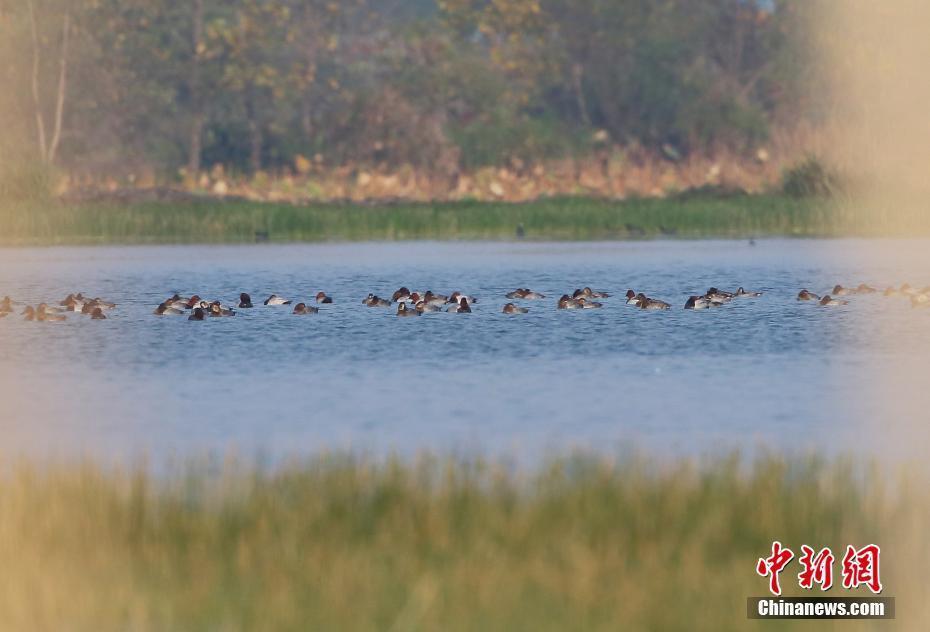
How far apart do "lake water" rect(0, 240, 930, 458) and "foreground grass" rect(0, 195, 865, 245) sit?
29.6 feet

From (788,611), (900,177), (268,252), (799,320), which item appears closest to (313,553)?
(788,611)

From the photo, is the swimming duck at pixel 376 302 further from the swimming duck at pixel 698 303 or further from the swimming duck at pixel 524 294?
the swimming duck at pixel 698 303

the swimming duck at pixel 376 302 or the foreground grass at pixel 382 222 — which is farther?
the foreground grass at pixel 382 222

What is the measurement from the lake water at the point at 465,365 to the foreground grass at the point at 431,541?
1913 mm

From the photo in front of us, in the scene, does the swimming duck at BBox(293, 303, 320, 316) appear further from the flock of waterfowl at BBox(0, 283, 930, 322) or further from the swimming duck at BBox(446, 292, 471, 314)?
the swimming duck at BBox(446, 292, 471, 314)

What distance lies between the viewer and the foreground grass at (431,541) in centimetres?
988

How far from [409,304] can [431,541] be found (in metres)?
17.0

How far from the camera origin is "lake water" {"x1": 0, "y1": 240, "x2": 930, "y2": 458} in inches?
633

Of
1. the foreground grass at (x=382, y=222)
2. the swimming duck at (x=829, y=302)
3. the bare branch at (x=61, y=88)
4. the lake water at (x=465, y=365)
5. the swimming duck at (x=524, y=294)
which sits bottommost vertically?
the lake water at (x=465, y=365)

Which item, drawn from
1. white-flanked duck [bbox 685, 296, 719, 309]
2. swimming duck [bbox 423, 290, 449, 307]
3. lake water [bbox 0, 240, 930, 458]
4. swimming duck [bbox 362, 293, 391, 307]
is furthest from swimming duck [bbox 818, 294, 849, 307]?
swimming duck [bbox 362, 293, 391, 307]

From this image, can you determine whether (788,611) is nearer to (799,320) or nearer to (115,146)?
(799,320)

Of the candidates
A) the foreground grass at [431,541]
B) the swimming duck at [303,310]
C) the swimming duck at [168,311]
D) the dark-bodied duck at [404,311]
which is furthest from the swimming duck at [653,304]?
the foreground grass at [431,541]

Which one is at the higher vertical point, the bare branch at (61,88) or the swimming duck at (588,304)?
the bare branch at (61,88)

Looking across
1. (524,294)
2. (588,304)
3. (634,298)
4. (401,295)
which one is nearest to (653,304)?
(634,298)
